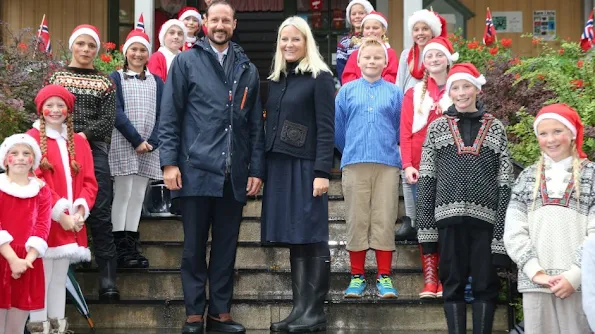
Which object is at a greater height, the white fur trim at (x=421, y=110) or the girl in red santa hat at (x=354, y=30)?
the girl in red santa hat at (x=354, y=30)

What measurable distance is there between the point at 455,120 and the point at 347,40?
3147mm

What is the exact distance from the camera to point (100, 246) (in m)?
7.08

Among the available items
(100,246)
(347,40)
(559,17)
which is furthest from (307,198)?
(559,17)

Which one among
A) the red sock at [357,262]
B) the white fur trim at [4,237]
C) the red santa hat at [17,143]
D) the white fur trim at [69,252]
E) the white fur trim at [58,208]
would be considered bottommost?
A: the red sock at [357,262]

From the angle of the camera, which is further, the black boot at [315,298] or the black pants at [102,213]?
the black pants at [102,213]

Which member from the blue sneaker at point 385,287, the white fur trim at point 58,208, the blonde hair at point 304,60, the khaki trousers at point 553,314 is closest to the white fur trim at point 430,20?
the blonde hair at point 304,60

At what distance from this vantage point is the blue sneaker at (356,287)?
6957 millimetres

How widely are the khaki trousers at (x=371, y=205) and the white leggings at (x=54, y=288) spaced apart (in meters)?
2.01

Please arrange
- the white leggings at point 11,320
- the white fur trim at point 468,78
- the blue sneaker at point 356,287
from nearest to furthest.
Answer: the white leggings at point 11,320 → the white fur trim at point 468,78 → the blue sneaker at point 356,287

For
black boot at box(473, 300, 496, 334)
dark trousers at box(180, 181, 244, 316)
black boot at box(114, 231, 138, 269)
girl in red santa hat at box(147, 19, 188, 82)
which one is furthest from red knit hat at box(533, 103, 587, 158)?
girl in red santa hat at box(147, 19, 188, 82)

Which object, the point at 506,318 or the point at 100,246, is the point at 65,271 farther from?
the point at 506,318

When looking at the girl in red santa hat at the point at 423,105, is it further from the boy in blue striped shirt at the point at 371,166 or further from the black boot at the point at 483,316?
the black boot at the point at 483,316

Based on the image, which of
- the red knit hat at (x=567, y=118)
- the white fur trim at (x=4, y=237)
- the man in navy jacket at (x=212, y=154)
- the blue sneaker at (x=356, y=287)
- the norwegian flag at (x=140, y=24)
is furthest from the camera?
the norwegian flag at (x=140, y=24)

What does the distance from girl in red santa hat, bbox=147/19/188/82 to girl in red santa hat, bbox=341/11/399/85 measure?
5.29ft
